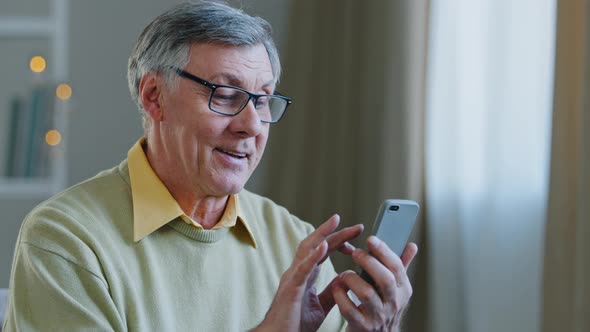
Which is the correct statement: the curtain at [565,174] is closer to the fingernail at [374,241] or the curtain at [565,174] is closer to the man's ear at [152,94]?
the fingernail at [374,241]

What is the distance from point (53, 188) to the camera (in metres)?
3.69

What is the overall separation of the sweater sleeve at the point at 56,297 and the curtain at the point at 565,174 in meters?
1.12

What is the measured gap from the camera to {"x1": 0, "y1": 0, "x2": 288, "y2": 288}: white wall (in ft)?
12.1

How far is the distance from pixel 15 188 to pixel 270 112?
224 centimetres

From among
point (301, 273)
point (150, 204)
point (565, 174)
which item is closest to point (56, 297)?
point (150, 204)

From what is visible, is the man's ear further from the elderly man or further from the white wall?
the white wall

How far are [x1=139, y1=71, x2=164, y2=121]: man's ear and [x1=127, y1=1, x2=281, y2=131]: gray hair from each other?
15mm

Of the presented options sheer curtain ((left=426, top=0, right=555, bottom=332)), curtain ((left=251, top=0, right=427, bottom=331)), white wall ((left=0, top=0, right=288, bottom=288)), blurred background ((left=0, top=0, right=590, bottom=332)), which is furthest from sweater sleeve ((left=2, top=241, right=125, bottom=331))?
white wall ((left=0, top=0, right=288, bottom=288))

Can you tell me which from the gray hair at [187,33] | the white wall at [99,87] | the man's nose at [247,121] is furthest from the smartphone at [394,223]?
the white wall at [99,87]

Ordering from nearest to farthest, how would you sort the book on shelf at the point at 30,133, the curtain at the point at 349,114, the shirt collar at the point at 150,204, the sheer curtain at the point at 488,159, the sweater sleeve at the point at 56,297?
the sweater sleeve at the point at 56,297 → the shirt collar at the point at 150,204 → the sheer curtain at the point at 488,159 → the curtain at the point at 349,114 → the book on shelf at the point at 30,133

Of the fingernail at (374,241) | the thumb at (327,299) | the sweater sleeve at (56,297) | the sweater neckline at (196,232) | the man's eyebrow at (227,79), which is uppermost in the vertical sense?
the man's eyebrow at (227,79)

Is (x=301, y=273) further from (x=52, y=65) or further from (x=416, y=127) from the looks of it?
(x=52, y=65)

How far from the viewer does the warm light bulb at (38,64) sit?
3691 millimetres

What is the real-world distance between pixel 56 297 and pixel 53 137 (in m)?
2.36
